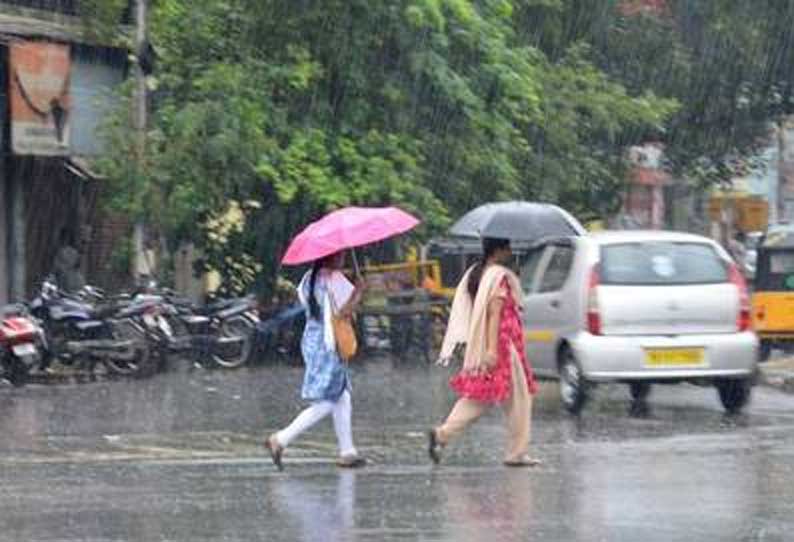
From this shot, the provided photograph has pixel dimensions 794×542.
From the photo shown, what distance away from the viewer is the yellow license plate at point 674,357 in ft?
53.7

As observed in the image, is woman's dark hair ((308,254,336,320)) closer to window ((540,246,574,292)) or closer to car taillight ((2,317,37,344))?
window ((540,246,574,292))

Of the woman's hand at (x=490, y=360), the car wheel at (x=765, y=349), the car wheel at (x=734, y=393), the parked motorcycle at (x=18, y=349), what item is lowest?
the parked motorcycle at (x=18, y=349)

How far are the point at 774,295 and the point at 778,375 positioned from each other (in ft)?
16.1

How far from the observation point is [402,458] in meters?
13.7

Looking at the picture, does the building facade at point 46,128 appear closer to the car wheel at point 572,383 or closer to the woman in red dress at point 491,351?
the car wheel at point 572,383

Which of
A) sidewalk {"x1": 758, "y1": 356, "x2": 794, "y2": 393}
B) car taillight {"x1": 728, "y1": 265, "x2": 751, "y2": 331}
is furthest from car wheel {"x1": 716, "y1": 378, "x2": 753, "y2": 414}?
sidewalk {"x1": 758, "y1": 356, "x2": 794, "y2": 393}

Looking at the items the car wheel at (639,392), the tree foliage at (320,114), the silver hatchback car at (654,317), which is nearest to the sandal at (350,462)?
the silver hatchback car at (654,317)

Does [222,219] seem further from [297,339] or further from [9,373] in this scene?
[9,373]

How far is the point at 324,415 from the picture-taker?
42.0 feet

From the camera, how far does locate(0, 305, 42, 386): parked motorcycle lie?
21547 mm

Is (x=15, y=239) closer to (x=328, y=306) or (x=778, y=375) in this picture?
(x=778, y=375)

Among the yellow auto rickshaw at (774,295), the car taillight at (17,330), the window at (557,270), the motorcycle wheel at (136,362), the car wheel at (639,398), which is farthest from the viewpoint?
the yellow auto rickshaw at (774,295)

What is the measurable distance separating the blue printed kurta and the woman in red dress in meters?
0.72

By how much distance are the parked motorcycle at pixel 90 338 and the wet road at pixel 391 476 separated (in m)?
3.35
